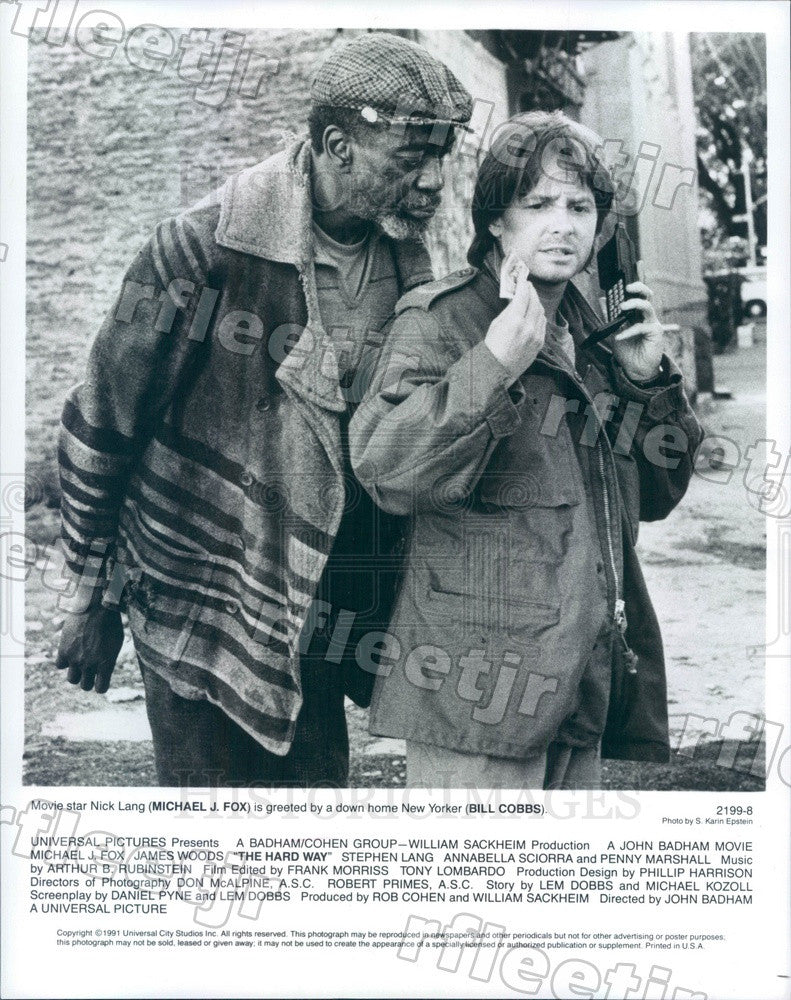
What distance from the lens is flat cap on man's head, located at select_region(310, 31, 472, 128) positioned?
162 inches

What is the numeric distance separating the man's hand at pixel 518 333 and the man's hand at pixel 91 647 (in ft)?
5.99

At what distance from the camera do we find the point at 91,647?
14.2 ft

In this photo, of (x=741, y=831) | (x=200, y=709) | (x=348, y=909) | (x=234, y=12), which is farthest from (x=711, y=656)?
(x=234, y=12)

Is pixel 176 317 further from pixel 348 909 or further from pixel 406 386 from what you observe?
pixel 348 909

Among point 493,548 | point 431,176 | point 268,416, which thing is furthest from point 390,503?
point 431,176

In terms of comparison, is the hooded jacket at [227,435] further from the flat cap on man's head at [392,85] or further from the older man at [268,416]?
the flat cap on man's head at [392,85]

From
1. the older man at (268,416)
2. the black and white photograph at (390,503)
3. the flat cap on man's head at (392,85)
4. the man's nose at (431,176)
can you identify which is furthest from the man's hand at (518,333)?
the flat cap on man's head at (392,85)

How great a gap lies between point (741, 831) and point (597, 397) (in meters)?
1.84

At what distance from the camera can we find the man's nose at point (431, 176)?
4176 millimetres

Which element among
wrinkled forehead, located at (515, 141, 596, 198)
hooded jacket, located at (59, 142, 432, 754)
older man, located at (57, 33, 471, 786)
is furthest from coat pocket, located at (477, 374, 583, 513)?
wrinkled forehead, located at (515, 141, 596, 198)

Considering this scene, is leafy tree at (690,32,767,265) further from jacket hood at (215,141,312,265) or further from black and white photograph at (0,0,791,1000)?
jacket hood at (215,141,312,265)

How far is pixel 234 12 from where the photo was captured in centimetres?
438

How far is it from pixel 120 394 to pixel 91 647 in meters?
1.01

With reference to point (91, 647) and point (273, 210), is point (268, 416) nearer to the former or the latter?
point (273, 210)
